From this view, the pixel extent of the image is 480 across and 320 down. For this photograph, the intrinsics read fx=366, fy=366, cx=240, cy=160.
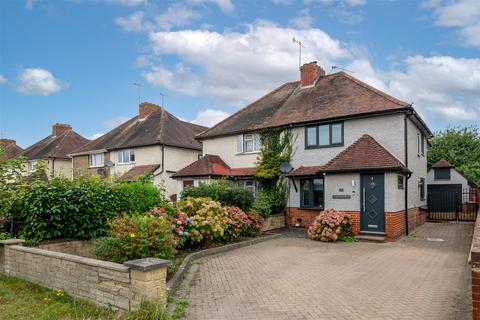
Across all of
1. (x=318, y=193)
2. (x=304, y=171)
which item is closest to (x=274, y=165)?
(x=304, y=171)

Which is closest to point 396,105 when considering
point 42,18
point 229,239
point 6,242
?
point 229,239

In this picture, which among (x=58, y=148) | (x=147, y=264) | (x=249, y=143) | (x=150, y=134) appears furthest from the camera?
(x=58, y=148)

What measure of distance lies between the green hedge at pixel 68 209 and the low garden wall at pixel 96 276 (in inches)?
38.3

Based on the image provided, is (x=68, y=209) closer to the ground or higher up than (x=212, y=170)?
closer to the ground

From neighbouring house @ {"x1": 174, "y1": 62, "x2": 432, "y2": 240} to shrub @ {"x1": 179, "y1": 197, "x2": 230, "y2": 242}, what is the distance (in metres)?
5.26

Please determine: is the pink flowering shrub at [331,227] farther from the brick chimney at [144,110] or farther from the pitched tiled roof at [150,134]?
the brick chimney at [144,110]

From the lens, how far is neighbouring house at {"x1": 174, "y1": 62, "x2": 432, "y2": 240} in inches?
565

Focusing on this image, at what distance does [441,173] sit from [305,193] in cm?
1279

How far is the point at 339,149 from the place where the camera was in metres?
16.9

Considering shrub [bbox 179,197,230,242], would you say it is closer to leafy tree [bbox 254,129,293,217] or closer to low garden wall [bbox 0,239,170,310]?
low garden wall [bbox 0,239,170,310]

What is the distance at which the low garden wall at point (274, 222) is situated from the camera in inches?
649

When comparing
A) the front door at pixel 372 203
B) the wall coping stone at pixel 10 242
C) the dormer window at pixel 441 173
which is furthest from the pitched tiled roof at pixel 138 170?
the dormer window at pixel 441 173

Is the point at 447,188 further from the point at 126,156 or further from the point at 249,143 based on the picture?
the point at 126,156

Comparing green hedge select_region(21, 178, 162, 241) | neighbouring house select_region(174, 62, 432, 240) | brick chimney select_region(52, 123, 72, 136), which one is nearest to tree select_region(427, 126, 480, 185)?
neighbouring house select_region(174, 62, 432, 240)
